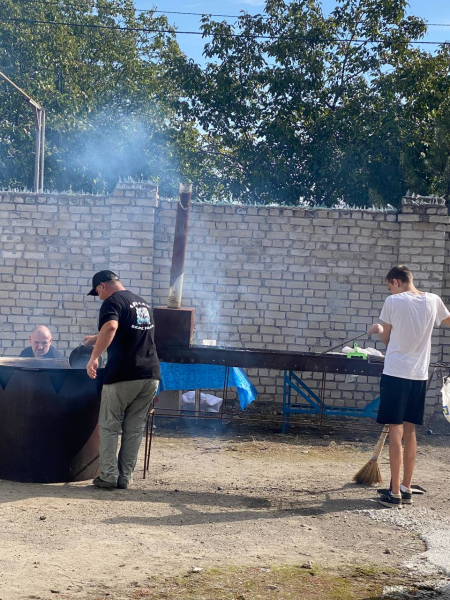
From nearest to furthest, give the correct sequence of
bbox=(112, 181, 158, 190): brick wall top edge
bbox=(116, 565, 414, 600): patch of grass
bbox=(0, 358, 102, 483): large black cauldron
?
bbox=(116, 565, 414, 600): patch of grass, bbox=(0, 358, 102, 483): large black cauldron, bbox=(112, 181, 158, 190): brick wall top edge

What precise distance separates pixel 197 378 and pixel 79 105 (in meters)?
13.0

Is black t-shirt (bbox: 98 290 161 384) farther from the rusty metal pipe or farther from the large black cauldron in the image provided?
the rusty metal pipe

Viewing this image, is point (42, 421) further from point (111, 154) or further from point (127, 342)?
point (111, 154)

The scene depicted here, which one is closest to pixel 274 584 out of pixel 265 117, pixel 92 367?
pixel 92 367

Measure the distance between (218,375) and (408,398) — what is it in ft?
10.6

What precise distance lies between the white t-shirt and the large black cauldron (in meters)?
2.43

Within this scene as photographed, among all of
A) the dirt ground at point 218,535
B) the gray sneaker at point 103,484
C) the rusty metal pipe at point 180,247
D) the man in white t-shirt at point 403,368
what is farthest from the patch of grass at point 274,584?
the rusty metal pipe at point 180,247

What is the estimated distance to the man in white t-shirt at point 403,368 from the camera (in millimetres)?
5832

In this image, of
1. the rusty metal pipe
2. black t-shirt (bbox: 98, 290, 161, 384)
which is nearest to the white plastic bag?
black t-shirt (bbox: 98, 290, 161, 384)

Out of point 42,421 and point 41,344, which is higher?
point 41,344

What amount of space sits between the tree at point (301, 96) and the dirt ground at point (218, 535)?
29.0ft

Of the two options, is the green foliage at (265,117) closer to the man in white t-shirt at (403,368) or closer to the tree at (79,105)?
the tree at (79,105)

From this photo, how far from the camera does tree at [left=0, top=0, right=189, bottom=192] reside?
18.9 m

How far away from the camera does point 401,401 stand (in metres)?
5.82
